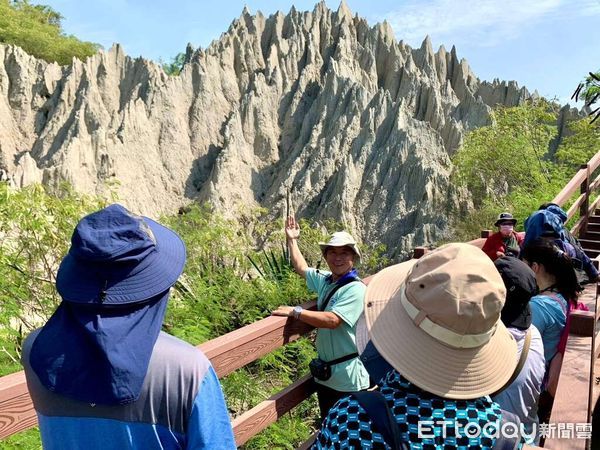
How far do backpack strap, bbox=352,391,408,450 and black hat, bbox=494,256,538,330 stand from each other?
36.9 inches

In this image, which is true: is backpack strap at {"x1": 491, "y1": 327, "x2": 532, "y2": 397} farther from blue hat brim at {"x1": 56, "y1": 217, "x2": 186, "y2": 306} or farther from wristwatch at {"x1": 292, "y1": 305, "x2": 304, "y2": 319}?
blue hat brim at {"x1": 56, "y1": 217, "x2": 186, "y2": 306}

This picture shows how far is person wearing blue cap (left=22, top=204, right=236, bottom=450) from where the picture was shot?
109cm

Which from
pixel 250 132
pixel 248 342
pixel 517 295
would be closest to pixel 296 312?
pixel 248 342

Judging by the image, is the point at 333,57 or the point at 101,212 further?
the point at 333,57

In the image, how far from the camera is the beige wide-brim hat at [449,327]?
1.18 meters

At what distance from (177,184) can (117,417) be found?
27.0 metres

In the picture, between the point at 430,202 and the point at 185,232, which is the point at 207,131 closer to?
the point at 430,202

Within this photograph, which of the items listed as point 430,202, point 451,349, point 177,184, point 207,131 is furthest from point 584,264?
point 207,131

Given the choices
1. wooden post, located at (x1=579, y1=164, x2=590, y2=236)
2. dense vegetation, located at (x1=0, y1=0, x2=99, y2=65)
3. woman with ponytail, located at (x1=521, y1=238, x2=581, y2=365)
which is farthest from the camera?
dense vegetation, located at (x1=0, y1=0, x2=99, y2=65)

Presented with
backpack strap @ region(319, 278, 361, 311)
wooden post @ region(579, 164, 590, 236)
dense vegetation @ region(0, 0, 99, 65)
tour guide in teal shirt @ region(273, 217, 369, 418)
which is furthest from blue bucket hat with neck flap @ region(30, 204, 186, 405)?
dense vegetation @ region(0, 0, 99, 65)

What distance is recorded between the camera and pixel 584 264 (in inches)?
133

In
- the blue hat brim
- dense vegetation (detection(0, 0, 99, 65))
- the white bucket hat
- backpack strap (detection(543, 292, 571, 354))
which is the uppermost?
dense vegetation (detection(0, 0, 99, 65))

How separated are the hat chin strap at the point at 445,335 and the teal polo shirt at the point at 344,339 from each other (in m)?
1.16

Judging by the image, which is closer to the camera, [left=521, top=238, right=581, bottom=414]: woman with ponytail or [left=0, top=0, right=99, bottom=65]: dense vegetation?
[left=521, top=238, right=581, bottom=414]: woman with ponytail
